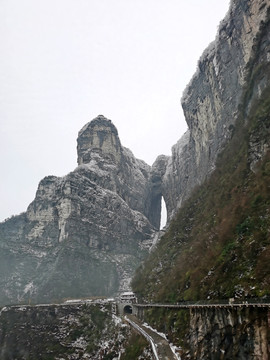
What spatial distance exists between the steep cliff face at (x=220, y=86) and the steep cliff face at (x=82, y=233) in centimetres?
4403

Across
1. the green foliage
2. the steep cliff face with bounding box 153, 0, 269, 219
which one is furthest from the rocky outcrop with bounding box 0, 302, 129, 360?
the steep cliff face with bounding box 153, 0, 269, 219

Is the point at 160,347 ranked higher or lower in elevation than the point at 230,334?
lower

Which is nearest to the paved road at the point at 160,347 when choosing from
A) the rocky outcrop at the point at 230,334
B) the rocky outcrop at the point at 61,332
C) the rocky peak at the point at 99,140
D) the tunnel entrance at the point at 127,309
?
the rocky outcrop at the point at 230,334

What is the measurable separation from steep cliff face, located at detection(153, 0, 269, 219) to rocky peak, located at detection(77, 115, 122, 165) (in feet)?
186

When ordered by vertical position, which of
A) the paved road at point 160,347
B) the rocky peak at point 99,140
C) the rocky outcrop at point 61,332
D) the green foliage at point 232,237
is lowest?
the rocky outcrop at point 61,332

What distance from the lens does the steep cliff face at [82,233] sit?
385ft

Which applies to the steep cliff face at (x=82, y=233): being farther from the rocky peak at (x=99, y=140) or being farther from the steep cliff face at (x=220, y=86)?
the steep cliff face at (x=220, y=86)

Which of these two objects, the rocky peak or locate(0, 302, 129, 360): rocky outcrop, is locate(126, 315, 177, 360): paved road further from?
the rocky peak

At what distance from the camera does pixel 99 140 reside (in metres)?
167

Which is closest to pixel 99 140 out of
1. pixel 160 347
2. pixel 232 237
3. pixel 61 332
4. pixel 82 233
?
pixel 82 233

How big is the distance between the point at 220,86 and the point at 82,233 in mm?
84037

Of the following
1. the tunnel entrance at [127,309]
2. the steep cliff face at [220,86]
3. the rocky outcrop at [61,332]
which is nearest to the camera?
the rocky outcrop at [61,332]

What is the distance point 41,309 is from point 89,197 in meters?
74.2

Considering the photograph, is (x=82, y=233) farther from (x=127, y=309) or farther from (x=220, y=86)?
(x=220, y=86)
